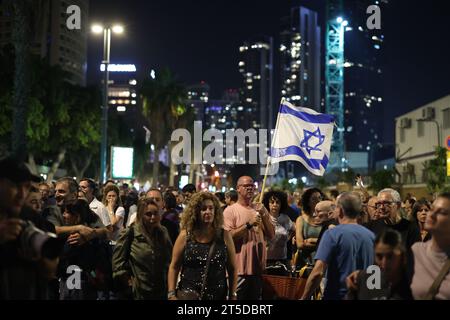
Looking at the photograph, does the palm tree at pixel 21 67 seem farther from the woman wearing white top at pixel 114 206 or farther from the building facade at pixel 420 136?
the building facade at pixel 420 136

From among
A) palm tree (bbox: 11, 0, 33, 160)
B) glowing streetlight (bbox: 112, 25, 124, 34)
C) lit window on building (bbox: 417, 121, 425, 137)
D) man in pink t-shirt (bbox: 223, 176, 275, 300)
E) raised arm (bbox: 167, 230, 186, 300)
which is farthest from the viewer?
lit window on building (bbox: 417, 121, 425, 137)

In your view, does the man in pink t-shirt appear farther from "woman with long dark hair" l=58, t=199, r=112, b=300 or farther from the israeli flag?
"woman with long dark hair" l=58, t=199, r=112, b=300

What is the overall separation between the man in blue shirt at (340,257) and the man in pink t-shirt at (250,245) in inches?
66.5

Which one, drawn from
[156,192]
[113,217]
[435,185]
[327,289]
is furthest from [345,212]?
[435,185]

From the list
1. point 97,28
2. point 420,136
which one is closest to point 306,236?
point 97,28

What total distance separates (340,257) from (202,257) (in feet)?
4.41

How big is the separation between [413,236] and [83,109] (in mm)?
41753

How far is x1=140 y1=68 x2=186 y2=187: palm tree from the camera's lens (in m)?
46.7

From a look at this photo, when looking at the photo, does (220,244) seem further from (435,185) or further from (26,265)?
(435,185)

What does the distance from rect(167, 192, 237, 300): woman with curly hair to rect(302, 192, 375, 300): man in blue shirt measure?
2.93ft

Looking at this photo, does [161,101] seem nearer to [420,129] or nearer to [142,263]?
[420,129]

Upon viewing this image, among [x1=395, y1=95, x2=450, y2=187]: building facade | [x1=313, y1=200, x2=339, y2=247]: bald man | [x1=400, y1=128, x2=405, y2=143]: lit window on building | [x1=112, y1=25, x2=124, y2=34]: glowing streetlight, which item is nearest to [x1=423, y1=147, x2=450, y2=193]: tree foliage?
[x1=395, y1=95, x2=450, y2=187]: building facade

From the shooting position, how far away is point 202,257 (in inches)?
245
